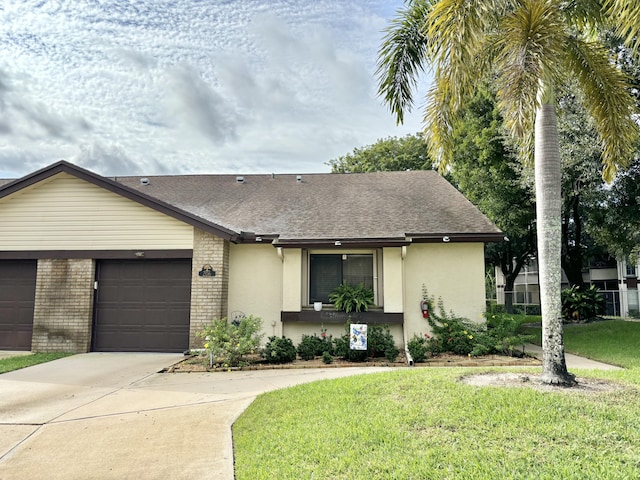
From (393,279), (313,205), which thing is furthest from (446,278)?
(313,205)

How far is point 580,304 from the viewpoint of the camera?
17594 millimetres

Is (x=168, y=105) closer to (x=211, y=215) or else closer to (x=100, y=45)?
(x=100, y=45)

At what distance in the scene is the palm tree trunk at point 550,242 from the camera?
19.0 feet

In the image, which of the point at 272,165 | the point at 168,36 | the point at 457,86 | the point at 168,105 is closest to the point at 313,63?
the point at 168,36

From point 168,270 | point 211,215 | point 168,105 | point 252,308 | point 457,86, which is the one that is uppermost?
point 168,105

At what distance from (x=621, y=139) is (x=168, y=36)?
1053 centimetres

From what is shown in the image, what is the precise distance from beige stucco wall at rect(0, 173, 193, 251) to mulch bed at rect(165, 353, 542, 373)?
3378 millimetres

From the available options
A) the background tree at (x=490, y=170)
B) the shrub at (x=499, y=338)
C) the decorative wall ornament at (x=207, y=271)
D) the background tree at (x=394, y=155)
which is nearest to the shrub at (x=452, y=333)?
the shrub at (x=499, y=338)

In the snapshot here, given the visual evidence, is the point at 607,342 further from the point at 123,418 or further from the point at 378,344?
the point at 123,418

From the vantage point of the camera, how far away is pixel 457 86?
6.42 m

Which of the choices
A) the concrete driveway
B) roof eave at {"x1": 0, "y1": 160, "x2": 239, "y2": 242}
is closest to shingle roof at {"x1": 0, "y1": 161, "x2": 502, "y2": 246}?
roof eave at {"x1": 0, "y1": 160, "x2": 239, "y2": 242}

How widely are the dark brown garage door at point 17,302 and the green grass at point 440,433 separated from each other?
866cm

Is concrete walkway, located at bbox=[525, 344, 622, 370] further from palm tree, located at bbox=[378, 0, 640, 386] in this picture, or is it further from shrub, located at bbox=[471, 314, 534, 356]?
palm tree, located at bbox=[378, 0, 640, 386]

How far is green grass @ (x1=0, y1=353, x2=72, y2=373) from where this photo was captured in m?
8.79
